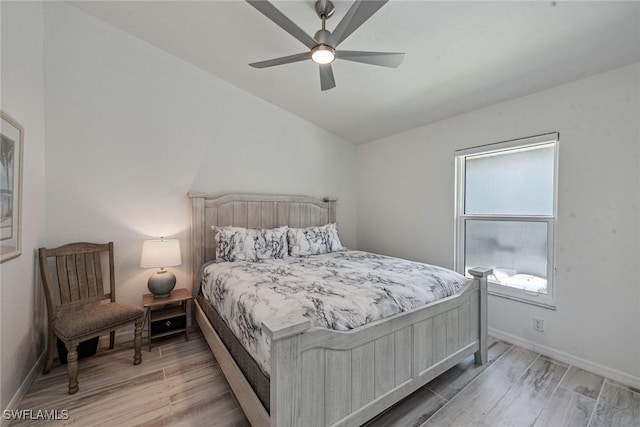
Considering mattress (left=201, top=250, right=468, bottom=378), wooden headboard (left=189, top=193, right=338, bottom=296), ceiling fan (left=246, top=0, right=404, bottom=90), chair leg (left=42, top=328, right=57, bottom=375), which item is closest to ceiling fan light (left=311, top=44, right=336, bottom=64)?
ceiling fan (left=246, top=0, right=404, bottom=90)

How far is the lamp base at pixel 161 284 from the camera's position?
2.57 m

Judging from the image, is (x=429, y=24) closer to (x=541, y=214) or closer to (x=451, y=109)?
(x=451, y=109)

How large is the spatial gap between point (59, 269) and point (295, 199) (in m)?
2.49

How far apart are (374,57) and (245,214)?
2262 millimetres

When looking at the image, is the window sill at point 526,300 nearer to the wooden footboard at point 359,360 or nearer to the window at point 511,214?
the window at point 511,214

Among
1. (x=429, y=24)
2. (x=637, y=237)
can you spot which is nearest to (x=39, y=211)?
(x=429, y=24)

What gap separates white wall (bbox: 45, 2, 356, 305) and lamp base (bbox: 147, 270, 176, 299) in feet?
0.84

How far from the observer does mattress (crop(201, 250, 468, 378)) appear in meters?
1.48

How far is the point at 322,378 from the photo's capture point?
4.24 ft

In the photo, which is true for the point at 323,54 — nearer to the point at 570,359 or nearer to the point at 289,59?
the point at 289,59

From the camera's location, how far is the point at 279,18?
1.52 meters

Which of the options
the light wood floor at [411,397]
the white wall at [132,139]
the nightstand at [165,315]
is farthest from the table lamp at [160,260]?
the light wood floor at [411,397]

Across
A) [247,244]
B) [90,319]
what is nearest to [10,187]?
[90,319]

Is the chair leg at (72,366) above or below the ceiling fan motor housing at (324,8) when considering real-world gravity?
below
